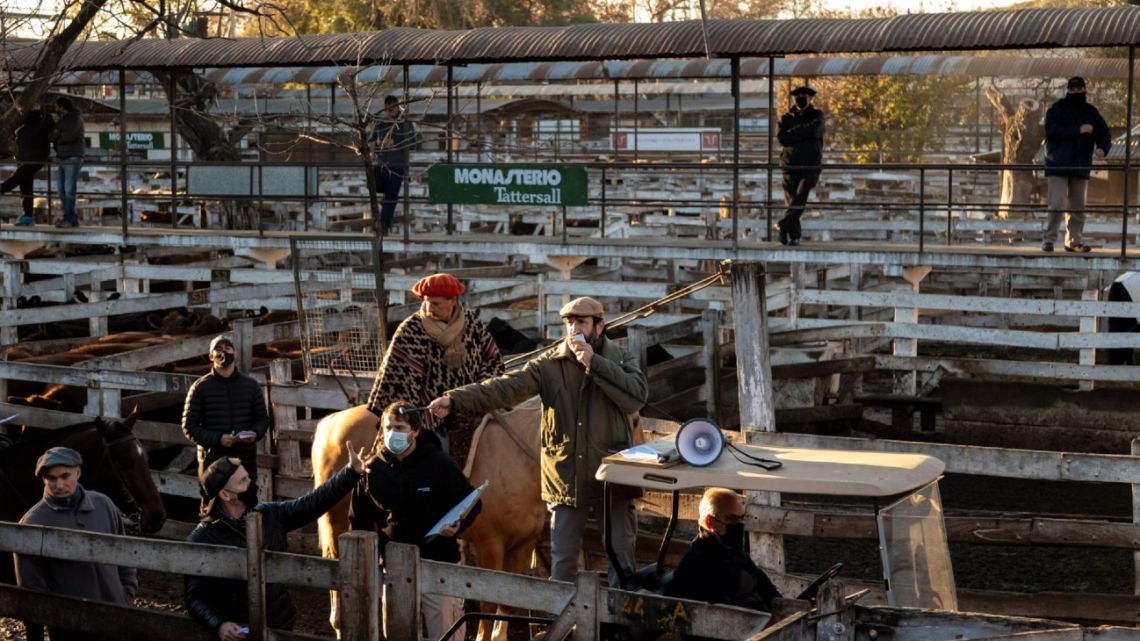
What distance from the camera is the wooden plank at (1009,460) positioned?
8.80 m

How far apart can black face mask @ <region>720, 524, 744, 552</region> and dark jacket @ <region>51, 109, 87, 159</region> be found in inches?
650

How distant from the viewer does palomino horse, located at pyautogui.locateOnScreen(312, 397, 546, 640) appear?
353 inches

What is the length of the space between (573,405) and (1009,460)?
8.09 ft

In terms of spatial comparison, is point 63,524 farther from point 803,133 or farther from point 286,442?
point 803,133

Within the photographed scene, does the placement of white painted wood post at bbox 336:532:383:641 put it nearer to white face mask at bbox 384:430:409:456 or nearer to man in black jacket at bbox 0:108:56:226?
white face mask at bbox 384:430:409:456

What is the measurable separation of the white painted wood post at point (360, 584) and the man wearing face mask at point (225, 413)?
4.33 m

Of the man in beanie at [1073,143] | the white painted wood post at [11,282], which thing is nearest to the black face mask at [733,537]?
the man in beanie at [1073,143]

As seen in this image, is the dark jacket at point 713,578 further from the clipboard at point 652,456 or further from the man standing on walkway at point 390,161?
the man standing on walkway at point 390,161

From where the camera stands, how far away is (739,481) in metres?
6.95

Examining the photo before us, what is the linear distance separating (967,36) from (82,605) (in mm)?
11417

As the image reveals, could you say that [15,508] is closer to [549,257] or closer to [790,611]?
[790,611]

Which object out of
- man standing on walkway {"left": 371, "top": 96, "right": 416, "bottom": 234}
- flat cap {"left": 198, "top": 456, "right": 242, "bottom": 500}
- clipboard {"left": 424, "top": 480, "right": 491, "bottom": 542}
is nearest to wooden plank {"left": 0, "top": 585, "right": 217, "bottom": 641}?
flat cap {"left": 198, "top": 456, "right": 242, "bottom": 500}

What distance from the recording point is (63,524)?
8.08 m

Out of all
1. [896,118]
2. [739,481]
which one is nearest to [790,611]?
[739,481]
